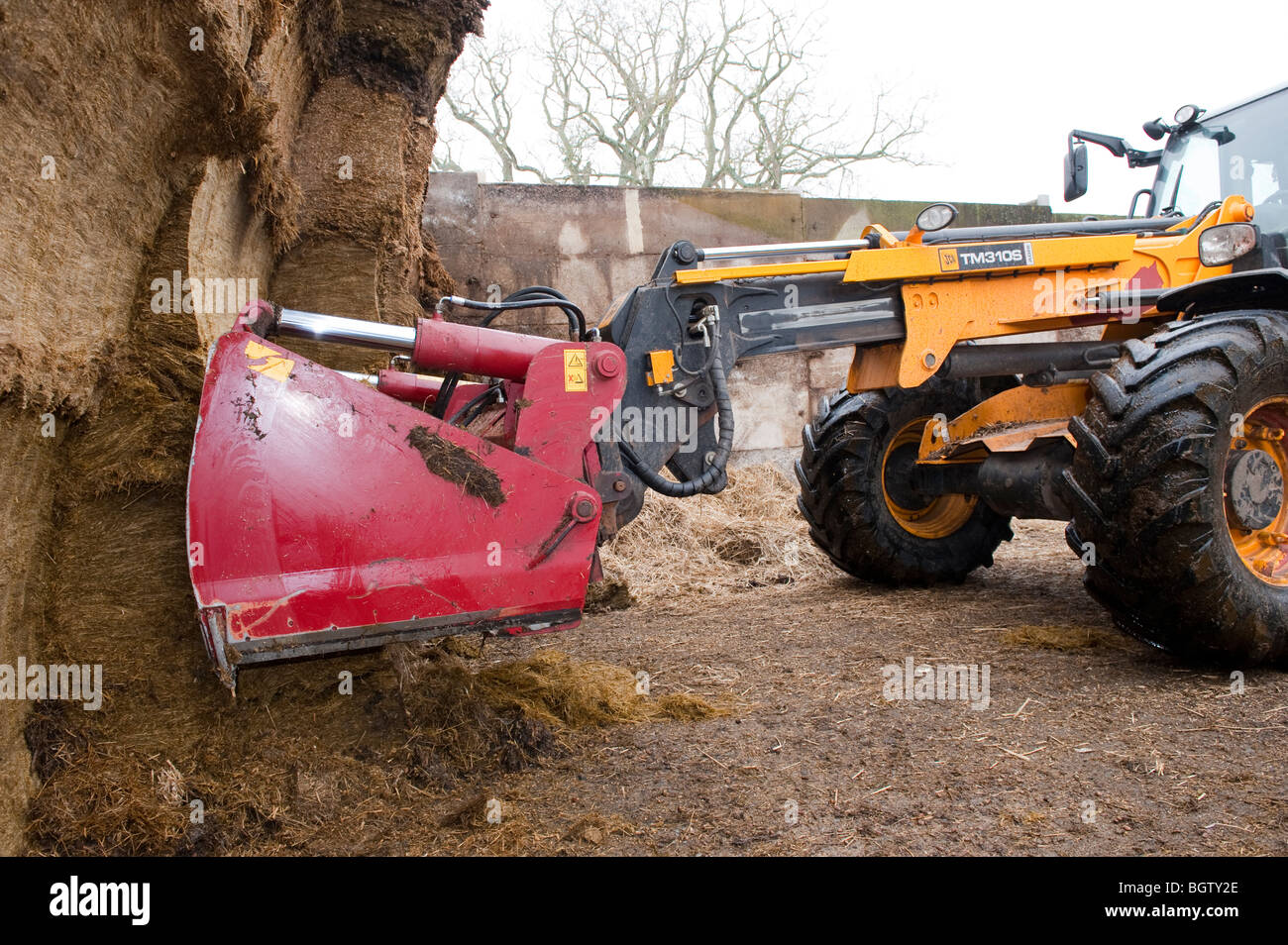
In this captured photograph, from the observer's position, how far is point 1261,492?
3.71 metres

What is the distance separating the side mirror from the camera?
5.09 m

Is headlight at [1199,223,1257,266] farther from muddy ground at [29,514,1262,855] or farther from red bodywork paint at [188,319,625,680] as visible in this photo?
red bodywork paint at [188,319,625,680]

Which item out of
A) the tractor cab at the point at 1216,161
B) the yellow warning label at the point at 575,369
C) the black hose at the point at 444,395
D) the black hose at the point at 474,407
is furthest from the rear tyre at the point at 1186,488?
the black hose at the point at 444,395

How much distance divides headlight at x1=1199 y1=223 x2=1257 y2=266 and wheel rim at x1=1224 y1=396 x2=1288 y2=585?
3.34 ft

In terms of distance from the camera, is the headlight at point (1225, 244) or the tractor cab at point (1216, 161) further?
the tractor cab at point (1216, 161)

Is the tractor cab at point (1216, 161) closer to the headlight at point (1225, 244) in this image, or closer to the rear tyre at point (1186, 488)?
the headlight at point (1225, 244)

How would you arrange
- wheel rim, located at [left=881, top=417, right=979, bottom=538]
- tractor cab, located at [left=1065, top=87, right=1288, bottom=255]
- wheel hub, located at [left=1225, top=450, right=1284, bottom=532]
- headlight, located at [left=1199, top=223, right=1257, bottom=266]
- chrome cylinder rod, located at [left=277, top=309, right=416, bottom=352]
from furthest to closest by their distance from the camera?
1. wheel rim, located at [left=881, top=417, right=979, bottom=538]
2. tractor cab, located at [left=1065, top=87, right=1288, bottom=255]
3. headlight, located at [left=1199, top=223, right=1257, bottom=266]
4. wheel hub, located at [left=1225, top=450, right=1284, bottom=532]
5. chrome cylinder rod, located at [left=277, top=309, right=416, bottom=352]

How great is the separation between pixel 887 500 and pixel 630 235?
12.2ft

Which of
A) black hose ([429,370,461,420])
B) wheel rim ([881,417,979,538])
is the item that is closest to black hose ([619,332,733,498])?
black hose ([429,370,461,420])

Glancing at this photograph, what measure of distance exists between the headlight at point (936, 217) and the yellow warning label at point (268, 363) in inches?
92.1

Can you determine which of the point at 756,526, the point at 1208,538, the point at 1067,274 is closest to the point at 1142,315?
the point at 1067,274

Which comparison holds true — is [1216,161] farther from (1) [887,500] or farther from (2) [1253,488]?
(1) [887,500]

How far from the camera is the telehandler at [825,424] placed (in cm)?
268

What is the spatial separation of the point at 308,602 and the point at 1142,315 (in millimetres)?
3875
